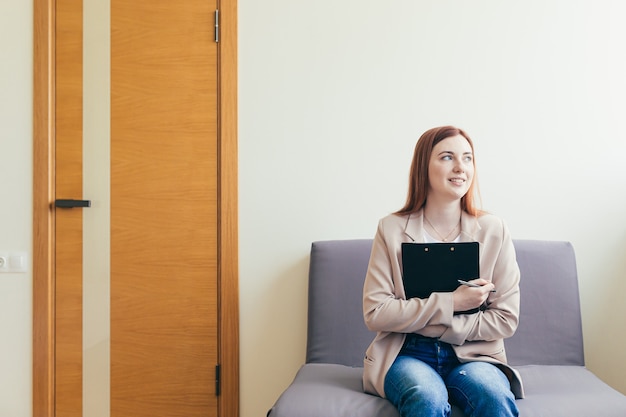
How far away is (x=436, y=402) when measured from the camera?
1433 millimetres

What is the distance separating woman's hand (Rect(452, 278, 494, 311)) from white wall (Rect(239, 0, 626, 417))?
67 cm

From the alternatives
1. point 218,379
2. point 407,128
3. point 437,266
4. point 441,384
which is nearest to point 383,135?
point 407,128

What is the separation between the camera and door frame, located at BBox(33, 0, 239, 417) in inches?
90.3

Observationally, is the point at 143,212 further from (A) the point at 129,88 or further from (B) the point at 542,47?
(B) the point at 542,47

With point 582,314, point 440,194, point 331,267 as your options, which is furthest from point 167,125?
point 582,314

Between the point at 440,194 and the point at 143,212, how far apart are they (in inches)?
48.0

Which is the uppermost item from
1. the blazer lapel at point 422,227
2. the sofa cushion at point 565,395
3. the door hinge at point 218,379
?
the blazer lapel at point 422,227

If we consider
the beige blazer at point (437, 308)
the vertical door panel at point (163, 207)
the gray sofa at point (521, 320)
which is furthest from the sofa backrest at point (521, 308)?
the vertical door panel at point (163, 207)

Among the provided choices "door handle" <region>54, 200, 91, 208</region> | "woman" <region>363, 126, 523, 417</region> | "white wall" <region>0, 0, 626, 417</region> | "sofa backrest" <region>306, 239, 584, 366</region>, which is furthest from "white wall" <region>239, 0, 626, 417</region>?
"door handle" <region>54, 200, 91, 208</region>

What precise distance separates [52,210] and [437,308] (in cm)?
162

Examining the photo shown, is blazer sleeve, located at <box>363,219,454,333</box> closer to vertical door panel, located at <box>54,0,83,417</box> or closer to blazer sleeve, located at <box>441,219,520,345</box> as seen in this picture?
blazer sleeve, located at <box>441,219,520,345</box>

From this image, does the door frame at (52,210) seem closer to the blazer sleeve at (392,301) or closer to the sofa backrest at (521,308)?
the sofa backrest at (521,308)

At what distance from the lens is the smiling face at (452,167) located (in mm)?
1700
